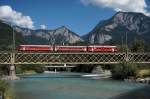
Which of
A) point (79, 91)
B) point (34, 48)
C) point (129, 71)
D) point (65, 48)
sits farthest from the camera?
point (129, 71)

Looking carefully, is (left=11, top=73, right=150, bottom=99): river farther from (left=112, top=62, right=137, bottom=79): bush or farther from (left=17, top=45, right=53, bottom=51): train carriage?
(left=112, top=62, right=137, bottom=79): bush

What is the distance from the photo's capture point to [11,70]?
8400 cm

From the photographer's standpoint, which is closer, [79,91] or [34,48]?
[79,91]

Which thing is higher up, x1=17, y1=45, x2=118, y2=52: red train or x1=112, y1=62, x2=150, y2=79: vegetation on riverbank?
x1=17, y1=45, x2=118, y2=52: red train

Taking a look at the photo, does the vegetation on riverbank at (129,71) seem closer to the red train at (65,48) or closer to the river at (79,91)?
the red train at (65,48)

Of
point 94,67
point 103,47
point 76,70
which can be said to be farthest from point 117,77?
point 76,70

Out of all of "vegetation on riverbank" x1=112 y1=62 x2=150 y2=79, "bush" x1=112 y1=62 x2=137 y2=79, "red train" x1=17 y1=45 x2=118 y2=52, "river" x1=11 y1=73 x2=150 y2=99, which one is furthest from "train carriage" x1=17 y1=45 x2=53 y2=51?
"vegetation on riverbank" x1=112 y1=62 x2=150 y2=79

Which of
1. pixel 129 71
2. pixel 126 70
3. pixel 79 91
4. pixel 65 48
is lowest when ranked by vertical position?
pixel 79 91

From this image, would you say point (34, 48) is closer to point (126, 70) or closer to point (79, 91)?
point (126, 70)

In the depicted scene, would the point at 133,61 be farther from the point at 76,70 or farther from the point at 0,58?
the point at 76,70

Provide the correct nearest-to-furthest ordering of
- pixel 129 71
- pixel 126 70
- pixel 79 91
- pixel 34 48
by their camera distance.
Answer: pixel 79 91, pixel 34 48, pixel 126 70, pixel 129 71

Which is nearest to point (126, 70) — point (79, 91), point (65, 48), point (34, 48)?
point (65, 48)

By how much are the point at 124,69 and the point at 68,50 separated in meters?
17.0

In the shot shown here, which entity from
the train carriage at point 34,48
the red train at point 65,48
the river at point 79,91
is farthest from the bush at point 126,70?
the river at point 79,91
